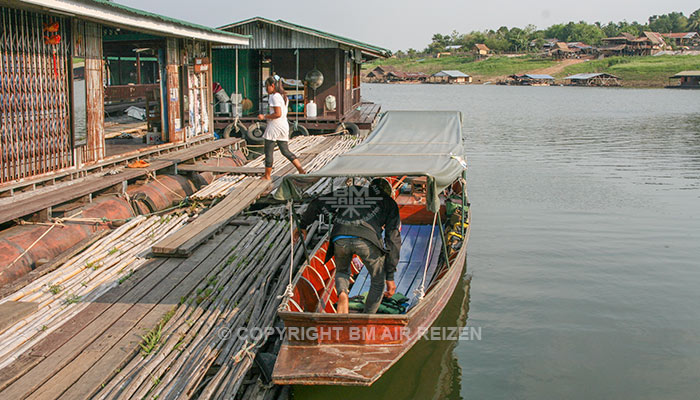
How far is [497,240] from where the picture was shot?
566 inches

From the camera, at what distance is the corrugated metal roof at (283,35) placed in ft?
74.6

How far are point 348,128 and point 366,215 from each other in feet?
56.1

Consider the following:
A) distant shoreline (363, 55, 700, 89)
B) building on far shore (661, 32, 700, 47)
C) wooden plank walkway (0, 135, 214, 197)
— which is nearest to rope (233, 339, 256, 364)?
wooden plank walkway (0, 135, 214, 197)

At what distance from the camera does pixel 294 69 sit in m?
24.7

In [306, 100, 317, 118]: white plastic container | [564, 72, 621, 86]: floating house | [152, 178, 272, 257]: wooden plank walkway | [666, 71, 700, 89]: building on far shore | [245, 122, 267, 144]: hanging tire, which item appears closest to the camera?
[152, 178, 272, 257]: wooden plank walkway

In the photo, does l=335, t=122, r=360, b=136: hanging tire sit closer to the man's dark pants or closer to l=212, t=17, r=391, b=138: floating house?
l=212, t=17, r=391, b=138: floating house

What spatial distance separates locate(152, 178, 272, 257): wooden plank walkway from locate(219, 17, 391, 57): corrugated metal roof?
32.8 ft

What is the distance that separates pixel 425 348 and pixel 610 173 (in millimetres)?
15473

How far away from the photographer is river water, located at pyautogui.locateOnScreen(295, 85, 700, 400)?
8156 millimetres

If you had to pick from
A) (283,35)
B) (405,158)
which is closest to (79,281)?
(405,158)

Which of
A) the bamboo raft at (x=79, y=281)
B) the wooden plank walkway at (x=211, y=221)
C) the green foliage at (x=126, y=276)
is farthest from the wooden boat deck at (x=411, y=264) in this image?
the bamboo raft at (x=79, y=281)

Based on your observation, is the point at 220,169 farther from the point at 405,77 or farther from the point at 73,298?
the point at 405,77

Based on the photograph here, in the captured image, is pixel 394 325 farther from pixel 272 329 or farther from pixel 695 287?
pixel 695 287

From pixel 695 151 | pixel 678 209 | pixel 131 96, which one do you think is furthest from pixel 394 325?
pixel 695 151
